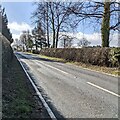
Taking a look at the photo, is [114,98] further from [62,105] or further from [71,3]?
[71,3]

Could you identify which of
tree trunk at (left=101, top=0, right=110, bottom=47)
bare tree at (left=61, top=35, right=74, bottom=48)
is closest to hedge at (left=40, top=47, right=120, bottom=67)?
tree trunk at (left=101, top=0, right=110, bottom=47)

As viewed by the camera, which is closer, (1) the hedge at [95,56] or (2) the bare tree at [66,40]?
(1) the hedge at [95,56]

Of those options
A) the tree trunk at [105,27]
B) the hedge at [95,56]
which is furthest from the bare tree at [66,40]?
the tree trunk at [105,27]

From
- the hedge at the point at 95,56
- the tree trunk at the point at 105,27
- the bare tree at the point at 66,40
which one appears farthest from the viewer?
the bare tree at the point at 66,40

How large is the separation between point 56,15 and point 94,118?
48.8 metres

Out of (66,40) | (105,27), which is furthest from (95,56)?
(66,40)

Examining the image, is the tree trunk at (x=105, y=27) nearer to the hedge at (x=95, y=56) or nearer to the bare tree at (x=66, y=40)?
the hedge at (x=95, y=56)

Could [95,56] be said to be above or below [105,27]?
below

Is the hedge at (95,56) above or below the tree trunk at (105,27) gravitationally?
below

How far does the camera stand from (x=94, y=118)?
684 centimetres

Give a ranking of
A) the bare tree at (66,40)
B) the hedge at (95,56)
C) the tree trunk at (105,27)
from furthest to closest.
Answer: the bare tree at (66,40), the tree trunk at (105,27), the hedge at (95,56)

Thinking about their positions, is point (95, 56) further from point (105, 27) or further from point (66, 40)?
point (66, 40)

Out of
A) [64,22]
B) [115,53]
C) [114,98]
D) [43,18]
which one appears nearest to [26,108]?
[114,98]

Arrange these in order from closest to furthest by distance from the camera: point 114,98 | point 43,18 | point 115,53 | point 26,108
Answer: point 26,108 < point 114,98 < point 115,53 < point 43,18
